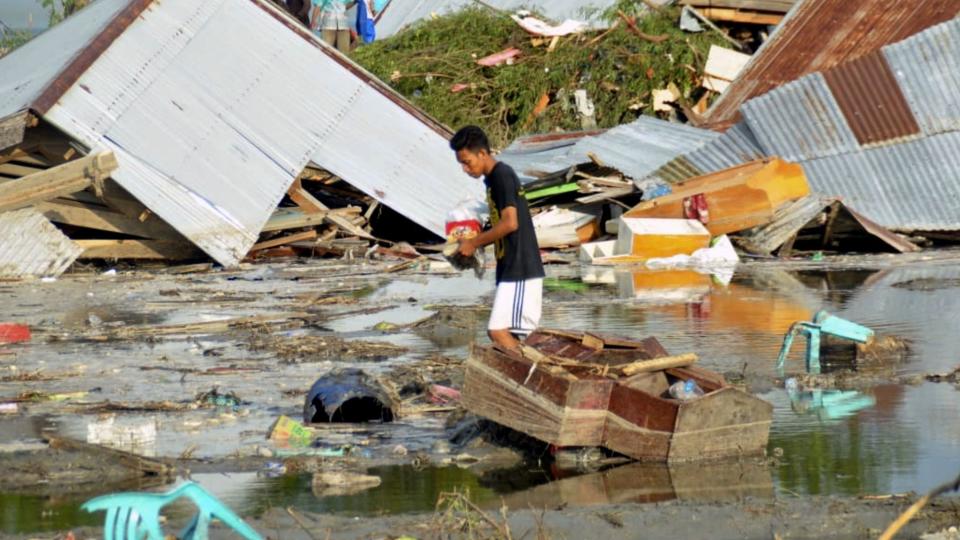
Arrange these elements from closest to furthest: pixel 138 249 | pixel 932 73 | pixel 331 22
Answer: pixel 138 249
pixel 932 73
pixel 331 22

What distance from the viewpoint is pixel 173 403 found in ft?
29.0

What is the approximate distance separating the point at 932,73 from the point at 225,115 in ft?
28.6

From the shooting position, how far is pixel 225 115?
61.7 feet

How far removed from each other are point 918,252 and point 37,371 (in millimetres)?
10527

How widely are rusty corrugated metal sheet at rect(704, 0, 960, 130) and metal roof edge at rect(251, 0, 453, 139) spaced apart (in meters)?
3.99

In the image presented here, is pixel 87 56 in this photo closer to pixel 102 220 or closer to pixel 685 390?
pixel 102 220

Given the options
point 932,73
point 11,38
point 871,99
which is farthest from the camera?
point 11,38

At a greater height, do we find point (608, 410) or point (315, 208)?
point (315, 208)

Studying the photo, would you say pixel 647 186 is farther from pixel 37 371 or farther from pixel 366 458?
pixel 366 458

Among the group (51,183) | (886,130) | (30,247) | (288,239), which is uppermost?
(886,130)

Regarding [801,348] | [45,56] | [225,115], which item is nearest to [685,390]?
[801,348]

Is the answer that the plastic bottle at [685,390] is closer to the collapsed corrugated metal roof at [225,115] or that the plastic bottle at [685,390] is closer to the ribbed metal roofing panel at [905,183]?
the collapsed corrugated metal roof at [225,115]

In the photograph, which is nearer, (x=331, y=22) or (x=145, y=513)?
(x=145, y=513)

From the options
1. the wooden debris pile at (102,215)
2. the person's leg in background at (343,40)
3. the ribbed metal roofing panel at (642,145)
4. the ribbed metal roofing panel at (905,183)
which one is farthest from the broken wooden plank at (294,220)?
the person's leg in background at (343,40)
